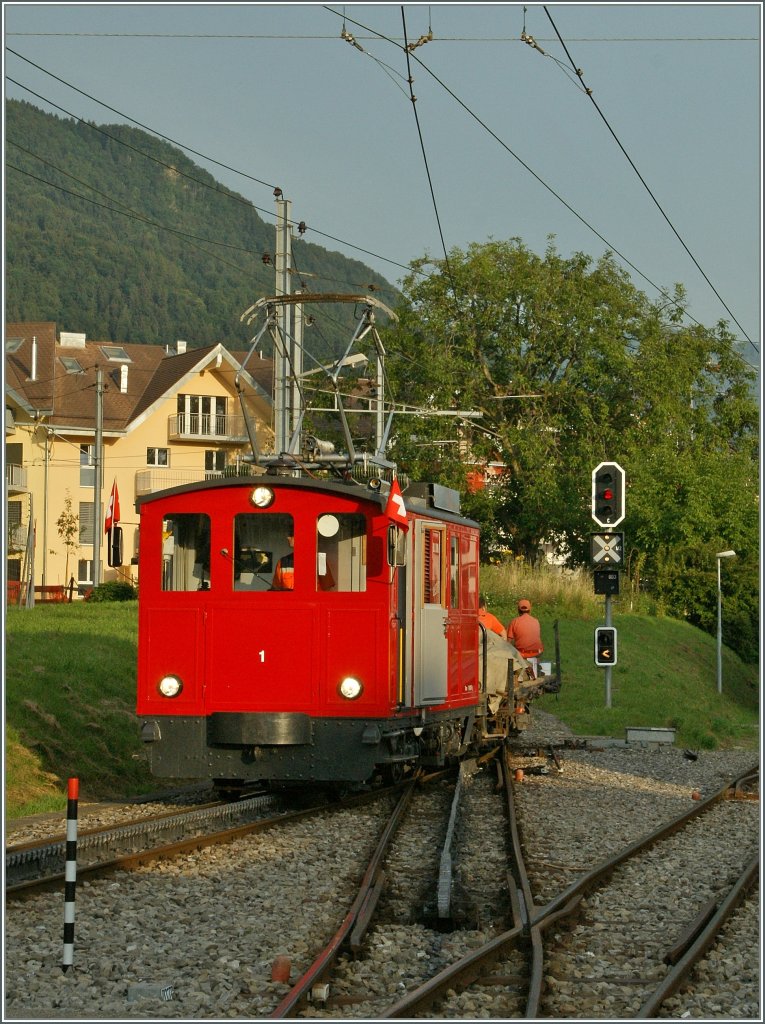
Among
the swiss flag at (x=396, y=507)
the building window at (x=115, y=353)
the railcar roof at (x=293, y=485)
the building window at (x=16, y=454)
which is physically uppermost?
the building window at (x=115, y=353)

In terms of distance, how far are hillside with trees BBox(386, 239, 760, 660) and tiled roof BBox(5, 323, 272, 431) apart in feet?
42.6

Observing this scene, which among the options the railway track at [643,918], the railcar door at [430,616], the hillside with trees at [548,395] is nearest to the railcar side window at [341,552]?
the railcar door at [430,616]

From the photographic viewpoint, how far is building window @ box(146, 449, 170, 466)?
63.6 m

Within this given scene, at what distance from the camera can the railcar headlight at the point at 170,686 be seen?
503 inches

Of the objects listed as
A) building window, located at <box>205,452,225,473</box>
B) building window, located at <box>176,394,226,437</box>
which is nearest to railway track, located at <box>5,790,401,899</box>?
building window, located at <box>176,394,226,437</box>

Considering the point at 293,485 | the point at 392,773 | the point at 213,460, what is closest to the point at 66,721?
the point at 392,773

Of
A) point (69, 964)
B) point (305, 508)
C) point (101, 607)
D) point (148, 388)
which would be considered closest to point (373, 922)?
point (69, 964)

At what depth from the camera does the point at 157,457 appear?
6384cm

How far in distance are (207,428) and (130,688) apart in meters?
Result: 45.5

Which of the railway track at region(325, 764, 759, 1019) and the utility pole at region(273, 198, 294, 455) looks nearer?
the railway track at region(325, 764, 759, 1019)

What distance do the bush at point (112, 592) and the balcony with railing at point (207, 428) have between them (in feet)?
74.6

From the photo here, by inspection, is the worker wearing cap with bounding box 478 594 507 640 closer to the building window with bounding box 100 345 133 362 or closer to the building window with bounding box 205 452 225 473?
the building window with bounding box 205 452 225 473

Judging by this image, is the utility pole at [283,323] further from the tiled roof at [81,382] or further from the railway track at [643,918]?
the tiled roof at [81,382]

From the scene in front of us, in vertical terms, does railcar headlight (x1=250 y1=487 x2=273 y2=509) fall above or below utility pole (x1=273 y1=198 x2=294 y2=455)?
below
